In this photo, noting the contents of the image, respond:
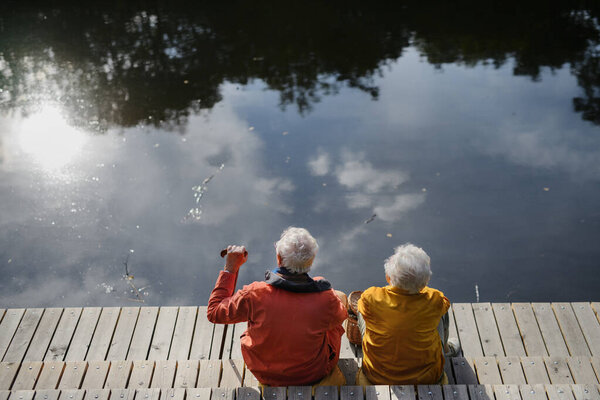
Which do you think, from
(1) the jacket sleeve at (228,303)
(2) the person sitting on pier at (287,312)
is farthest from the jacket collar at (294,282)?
(1) the jacket sleeve at (228,303)

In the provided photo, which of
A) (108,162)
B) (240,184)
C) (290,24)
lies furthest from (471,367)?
(290,24)

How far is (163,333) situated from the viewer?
3.84m

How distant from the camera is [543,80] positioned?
7719 millimetres

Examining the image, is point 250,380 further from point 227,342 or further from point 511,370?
point 511,370

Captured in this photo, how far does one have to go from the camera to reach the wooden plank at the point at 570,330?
3615 millimetres

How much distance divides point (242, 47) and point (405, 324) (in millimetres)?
7371

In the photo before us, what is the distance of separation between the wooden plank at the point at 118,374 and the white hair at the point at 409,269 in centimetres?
167

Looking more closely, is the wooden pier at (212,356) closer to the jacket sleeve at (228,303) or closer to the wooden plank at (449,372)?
the wooden plank at (449,372)

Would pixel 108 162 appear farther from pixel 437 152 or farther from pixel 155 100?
pixel 437 152

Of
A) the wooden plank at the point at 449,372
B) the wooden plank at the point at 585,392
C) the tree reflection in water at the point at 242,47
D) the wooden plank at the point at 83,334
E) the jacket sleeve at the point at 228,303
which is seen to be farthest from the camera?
the tree reflection in water at the point at 242,47

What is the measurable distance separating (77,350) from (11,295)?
1413 millimetres

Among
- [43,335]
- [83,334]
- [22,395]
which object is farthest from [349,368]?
[43,335]

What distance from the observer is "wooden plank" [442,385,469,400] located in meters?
2.59

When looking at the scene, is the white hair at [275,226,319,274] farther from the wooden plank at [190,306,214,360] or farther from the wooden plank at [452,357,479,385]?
the wooden plank at [190,306,214,360]
